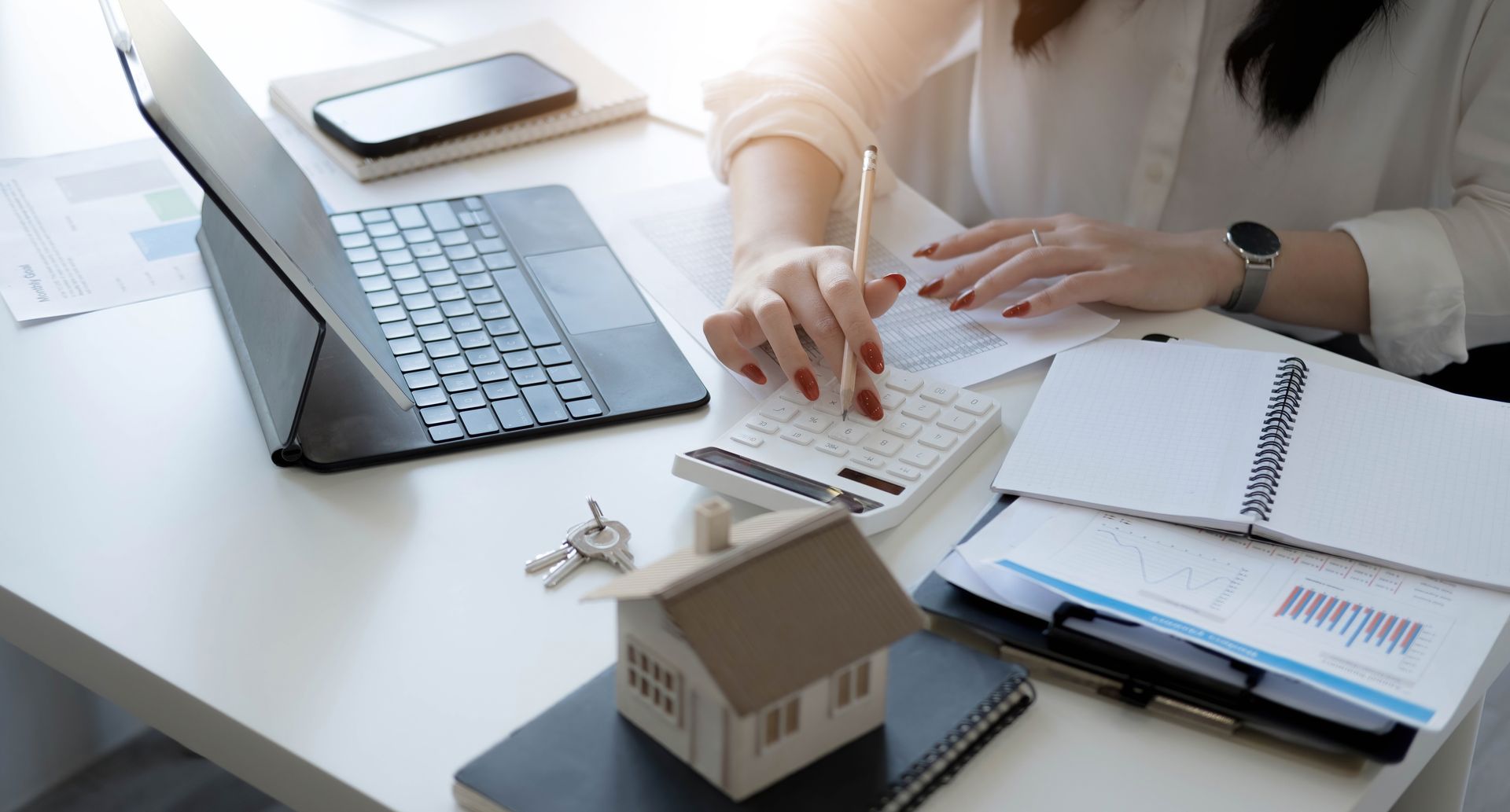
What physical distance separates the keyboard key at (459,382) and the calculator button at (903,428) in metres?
0.29

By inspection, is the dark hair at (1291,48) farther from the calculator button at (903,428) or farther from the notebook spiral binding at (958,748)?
the notebook spiral binding at (958,748)

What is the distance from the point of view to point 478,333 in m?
0.89

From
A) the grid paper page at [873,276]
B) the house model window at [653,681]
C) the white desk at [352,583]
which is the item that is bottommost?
the grid paper page at [873,276]

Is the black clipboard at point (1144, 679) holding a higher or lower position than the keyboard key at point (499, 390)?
higher

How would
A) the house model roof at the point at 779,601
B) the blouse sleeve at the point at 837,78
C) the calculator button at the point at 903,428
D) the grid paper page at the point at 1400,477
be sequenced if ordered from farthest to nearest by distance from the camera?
the blouse sleeve at the point at 837,78
the calculator button at the point at 903,428
the grid paper page at the point at 1400,477
the house model roof at the point at 779,601

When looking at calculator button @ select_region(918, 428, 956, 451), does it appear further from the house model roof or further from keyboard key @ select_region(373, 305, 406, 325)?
keyboard key @ select_region(373, 305, 406, 325)

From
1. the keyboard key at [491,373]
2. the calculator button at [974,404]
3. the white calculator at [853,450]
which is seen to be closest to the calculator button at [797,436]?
the white calculator at [853,450]

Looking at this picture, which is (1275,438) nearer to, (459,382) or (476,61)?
(459,382)

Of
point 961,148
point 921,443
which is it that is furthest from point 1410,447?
point 961,148

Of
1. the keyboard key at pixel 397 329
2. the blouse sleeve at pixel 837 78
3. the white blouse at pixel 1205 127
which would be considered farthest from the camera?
the blouse sleeve at pixel 837 78

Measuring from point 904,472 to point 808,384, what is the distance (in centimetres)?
10

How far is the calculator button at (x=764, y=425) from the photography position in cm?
78

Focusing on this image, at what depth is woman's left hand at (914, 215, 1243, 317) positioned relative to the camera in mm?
930

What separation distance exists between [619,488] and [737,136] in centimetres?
45
